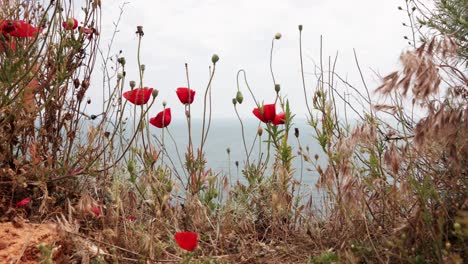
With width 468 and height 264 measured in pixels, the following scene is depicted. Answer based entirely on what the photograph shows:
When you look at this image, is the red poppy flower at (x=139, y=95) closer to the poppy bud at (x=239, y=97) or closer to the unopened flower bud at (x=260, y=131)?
the poppy bud at (x=239, y=97)

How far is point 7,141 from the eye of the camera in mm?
3074

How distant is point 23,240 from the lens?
2.53m

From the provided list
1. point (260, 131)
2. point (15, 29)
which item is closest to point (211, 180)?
point (260, 131)

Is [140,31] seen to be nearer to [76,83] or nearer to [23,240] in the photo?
[76,83]

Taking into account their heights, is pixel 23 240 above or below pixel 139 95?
below

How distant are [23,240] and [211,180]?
101cm

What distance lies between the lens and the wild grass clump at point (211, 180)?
2227mm

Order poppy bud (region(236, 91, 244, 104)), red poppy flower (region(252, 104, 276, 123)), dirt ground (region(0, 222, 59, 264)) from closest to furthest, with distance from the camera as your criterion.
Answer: dirt ground (region(0, 222, 59, 264)) → red poppy flower (region(252, 104, 276, 123)) → poppy bud (region(236, 91, 244, 104))

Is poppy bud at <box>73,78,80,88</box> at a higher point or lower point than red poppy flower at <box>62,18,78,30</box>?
lower

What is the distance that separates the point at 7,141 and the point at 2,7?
0.83 meters

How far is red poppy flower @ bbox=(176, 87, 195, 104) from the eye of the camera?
9.92 feet

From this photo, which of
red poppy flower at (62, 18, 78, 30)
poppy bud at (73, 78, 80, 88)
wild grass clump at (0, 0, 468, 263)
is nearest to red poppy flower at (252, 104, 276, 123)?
wild grass clump at (0, 0, 468, 263)

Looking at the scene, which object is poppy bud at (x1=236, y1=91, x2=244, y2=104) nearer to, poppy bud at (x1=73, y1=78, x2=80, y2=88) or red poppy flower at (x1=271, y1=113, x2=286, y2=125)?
red poppy flower at (x1=271, y1=113, x2=286, y2=125)

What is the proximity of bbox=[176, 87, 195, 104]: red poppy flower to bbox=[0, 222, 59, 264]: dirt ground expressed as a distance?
951 mm
